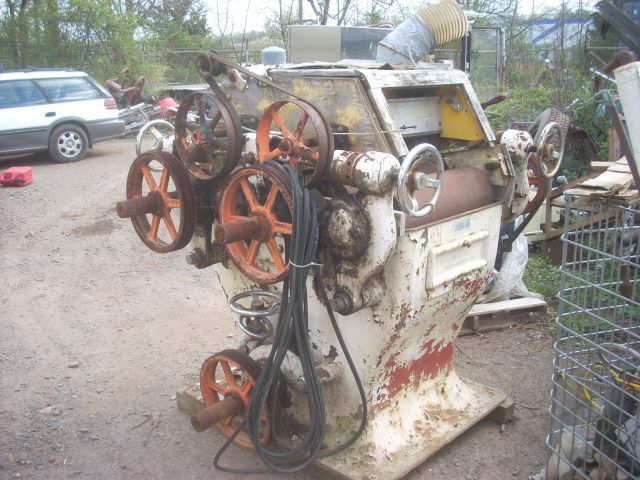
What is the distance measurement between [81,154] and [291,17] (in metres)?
7.41

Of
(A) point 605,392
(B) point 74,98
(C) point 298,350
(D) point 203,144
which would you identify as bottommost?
(A) point 605,392

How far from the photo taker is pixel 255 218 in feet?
7.48

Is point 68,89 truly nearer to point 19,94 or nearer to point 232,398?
point 19,94

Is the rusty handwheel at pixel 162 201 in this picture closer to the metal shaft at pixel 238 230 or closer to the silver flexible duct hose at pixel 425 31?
the metal shaft at pixel 238 230

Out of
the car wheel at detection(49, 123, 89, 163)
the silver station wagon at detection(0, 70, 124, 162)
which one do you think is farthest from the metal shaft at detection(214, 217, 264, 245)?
Answer: the car wheel at detection(49, 123, 89, 163)

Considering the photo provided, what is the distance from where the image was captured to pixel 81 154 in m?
9.48

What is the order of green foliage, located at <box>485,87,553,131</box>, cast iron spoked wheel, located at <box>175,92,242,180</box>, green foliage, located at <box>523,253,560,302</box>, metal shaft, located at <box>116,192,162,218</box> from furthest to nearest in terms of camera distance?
green foliage, located at <box>485,87,553,131</box>
green foliage, located at <box>523,253,560,302</box>
metal shaft, located at <box>116,192,162,218</box>
cast iron spoked wheel, located at <box>175,92,242,180</box>

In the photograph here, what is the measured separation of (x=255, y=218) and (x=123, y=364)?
1.90 meters

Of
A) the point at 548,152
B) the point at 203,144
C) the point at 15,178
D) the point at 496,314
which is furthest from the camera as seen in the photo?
the point at 15,178

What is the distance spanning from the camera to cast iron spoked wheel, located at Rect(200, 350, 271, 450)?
2678 millimetres

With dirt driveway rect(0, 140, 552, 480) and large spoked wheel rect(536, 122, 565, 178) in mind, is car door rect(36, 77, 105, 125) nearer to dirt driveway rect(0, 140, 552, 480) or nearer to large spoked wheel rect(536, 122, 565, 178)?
dirt driveway rect(0, 140, 552, 480)

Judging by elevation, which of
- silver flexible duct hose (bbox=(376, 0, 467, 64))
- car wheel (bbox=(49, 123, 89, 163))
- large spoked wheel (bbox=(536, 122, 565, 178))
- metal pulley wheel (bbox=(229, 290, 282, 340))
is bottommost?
metal pulley wheel (bbox=(229, 290, 282, 340))

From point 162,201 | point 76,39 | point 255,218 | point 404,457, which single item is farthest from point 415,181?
point 76,39

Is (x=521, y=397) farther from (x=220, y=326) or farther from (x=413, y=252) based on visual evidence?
(x=220, y=326)
